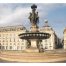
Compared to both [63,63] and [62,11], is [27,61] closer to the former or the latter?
[63,63]

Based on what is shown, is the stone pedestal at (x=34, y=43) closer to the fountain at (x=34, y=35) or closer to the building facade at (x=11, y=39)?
the fountain at (x=34, y=35)

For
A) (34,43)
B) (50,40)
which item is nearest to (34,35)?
(34,43)

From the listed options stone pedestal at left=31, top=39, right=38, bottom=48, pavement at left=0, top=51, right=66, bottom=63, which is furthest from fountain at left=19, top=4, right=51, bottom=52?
pavement at left=0, top=51, right=66, bottom=63

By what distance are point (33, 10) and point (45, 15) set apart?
0.21m

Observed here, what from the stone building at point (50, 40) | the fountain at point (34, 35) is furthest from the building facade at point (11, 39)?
the stone building at point (50, 40)

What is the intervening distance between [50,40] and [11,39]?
0.62m

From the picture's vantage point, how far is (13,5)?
518 cm

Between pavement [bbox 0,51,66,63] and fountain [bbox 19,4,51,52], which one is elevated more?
fountain [bbox 19,4,51,52]

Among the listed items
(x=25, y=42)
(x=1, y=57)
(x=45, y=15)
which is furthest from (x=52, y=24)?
(x=1, y=57)

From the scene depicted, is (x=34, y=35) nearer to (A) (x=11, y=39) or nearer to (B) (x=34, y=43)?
(B) (x=34, y=43)

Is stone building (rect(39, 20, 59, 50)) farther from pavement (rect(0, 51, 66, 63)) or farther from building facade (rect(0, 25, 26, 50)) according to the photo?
building facade (rect(0, 25, 26, 50))

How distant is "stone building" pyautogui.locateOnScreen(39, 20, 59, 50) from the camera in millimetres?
5156

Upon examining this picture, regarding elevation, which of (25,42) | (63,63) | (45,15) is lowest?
(63,63)

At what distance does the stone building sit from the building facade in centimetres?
32
